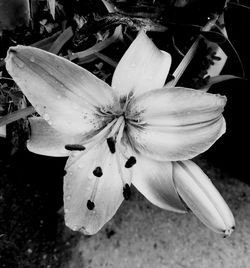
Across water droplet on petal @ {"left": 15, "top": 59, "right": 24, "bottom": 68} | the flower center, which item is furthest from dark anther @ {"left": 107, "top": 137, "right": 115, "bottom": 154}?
water droplet on petal @ {"left": 15, "top": 59, "right": 24, "bottom": 68}

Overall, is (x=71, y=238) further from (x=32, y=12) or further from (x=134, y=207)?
(x=32, y=12)

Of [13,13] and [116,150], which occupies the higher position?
[13,13]

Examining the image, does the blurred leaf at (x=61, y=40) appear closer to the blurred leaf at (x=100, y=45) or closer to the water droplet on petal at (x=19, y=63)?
the blurred leaf at (x=100, y=45)

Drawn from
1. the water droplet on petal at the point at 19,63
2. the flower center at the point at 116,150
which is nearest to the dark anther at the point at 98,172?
the flower center at the point at 116,150

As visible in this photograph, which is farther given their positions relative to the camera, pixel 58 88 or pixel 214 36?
pixel 214 36

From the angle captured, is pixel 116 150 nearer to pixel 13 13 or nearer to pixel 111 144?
pixel 111 144

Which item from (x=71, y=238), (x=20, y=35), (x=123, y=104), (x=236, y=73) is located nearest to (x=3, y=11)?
(x=20, y=35)

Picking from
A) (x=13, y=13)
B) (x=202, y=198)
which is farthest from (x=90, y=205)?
(x=13, y=13)
